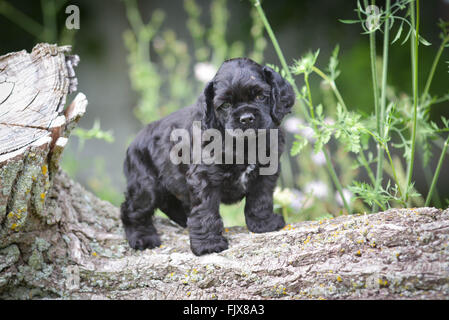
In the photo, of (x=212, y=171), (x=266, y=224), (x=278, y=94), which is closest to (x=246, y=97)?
(x=278, y=94)

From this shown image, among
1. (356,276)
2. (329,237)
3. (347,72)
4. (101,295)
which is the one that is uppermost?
(347,72)

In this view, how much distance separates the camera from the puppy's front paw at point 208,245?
3.02 m

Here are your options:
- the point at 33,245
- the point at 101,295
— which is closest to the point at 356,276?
the point at 101,295

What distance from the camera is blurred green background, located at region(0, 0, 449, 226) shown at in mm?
5258

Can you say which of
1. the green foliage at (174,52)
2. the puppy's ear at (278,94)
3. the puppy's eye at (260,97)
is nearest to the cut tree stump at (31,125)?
the puppy's eye at (260,97)

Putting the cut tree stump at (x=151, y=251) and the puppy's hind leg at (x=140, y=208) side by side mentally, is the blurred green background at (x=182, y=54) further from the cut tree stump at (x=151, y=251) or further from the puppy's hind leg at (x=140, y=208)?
the cut tree stump at (x=151, y=251)

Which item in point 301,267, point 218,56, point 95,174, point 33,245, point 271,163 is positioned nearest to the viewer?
point 301,267

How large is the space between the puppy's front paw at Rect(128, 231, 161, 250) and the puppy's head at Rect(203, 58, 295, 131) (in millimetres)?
1003

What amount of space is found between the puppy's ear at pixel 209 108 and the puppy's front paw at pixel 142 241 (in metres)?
0.99

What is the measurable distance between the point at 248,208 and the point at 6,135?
1.79m

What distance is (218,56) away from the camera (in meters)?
5.41

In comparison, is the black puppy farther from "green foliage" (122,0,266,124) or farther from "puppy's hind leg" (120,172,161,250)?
"green foliage" (122,0,266,124)

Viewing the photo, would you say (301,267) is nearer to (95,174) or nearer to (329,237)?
(329,237)

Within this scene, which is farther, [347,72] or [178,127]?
Answer: [347,72]
